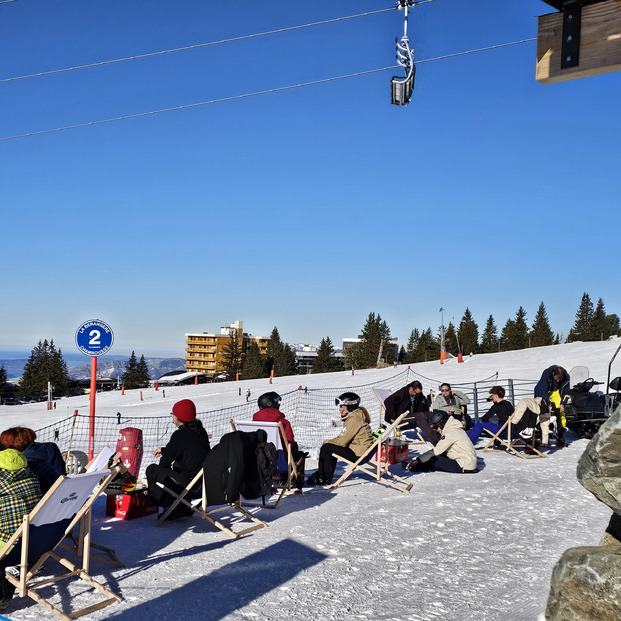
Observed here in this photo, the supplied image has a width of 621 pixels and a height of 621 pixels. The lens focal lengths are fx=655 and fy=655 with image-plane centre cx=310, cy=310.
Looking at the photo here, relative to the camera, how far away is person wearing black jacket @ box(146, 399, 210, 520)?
6.36 meters

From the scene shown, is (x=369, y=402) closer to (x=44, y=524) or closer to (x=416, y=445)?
(x=416, y=445)

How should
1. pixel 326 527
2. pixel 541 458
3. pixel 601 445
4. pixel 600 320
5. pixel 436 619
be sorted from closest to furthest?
pixel 601 445 → pixel 436 619 → pixel 326 527 → pixel 541 458 → pixel 600 320

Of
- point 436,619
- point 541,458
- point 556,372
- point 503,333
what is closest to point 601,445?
point 436,619

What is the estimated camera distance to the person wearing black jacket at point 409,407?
37.4 feet

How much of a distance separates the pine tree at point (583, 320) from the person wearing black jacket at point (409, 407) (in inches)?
3716

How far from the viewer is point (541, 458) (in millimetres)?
11047

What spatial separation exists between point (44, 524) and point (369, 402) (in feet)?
62.8

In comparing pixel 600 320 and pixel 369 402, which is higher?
pixel 600 320

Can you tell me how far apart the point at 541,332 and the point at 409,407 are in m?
97.0

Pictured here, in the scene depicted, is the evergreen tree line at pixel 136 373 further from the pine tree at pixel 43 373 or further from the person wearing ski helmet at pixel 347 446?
the person wearing ski helmet at pixel 347 446

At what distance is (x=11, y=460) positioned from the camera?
432 cm

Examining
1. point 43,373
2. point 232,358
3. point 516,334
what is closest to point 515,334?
point 516,334

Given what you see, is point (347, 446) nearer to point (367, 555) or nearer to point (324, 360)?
point (367, 555)

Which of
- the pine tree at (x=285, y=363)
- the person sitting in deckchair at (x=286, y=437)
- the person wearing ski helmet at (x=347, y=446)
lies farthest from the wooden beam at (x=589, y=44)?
the pine tree at (x=285, y=363)
